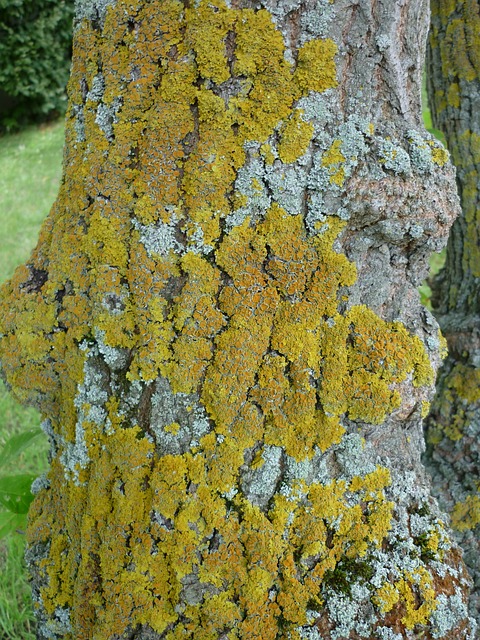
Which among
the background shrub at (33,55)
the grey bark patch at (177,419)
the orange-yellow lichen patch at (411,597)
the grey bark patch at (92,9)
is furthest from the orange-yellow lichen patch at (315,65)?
the background shrub at (33,55)

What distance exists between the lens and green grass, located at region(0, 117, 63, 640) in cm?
245

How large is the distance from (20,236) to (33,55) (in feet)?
23.3

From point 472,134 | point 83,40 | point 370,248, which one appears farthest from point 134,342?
point 472,134

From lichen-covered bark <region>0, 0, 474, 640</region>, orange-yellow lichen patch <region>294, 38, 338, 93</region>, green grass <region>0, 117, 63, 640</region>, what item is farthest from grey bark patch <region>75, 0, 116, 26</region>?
green grass <region>0, 117, 63, 640</region>

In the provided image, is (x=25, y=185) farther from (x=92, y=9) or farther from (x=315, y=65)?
(x=315, y=65)

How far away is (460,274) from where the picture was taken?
2.46 metres

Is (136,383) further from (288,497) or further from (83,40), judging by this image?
(83,40)

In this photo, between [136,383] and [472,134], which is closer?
[136,383]

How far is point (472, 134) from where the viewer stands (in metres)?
2.31

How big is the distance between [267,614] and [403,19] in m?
1.44

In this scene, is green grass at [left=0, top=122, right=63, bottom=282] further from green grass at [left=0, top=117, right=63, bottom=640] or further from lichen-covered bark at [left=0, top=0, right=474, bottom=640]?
lichen-covered bark at [left=0, top=0, right=474, bottom=640]

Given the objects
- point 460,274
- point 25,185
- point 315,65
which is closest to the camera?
point 315,65

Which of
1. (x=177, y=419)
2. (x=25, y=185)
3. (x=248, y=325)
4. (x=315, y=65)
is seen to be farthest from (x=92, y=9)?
(x=25, y=185)

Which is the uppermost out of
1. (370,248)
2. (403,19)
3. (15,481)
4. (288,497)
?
(403,19)
